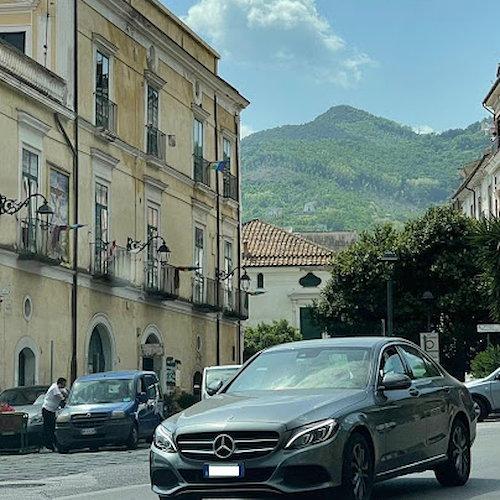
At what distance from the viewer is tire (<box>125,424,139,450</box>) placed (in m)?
28.0

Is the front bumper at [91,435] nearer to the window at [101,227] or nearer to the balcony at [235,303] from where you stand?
the window at [101,227]

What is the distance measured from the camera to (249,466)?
35.7 ft

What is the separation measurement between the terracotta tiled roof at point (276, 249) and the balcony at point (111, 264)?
127 feet

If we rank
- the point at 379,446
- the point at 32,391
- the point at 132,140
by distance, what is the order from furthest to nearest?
the point at 132,140
the point at 32,391
the point at 379,446

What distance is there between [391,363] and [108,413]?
15.9m

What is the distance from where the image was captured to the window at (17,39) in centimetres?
3847

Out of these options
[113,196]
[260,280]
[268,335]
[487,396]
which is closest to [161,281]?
[113,196]

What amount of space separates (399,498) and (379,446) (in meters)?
1.25

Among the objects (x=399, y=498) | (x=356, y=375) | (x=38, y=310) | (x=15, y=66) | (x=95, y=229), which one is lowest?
(x=399, y=498)

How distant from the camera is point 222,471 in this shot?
10938 mm

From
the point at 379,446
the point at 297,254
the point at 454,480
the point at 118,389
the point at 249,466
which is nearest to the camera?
the point at 249,466

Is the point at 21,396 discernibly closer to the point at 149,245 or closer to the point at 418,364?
the point at 149,245

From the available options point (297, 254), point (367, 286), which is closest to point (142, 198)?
point (367, 286)

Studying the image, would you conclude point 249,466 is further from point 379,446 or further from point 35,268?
point 35,268
